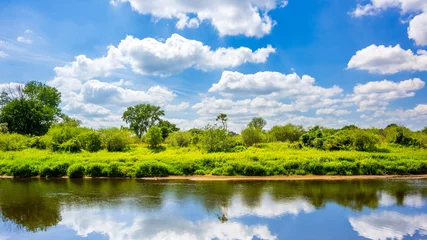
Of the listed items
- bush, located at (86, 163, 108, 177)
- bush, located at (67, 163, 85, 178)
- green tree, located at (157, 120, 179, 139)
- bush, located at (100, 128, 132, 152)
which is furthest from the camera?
green tree, located at (157, 120, 179, 139)

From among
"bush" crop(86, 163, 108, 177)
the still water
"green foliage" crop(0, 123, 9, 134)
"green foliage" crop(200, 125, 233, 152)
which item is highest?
"green foliage" crop(0, 123, 9, 134)

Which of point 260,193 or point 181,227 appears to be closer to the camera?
point 181,227

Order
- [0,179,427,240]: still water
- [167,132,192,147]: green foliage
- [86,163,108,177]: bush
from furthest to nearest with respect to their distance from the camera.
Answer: [167,132,192,147]: green foliage
[86,163,108,177]: bush
[0,179,427,240]: still water

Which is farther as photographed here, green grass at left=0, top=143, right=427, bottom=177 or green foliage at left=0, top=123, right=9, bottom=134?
green foliage at left=0, top=123, right=9, bottom=134

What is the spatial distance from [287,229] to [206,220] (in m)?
5.25

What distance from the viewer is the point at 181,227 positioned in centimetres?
1839

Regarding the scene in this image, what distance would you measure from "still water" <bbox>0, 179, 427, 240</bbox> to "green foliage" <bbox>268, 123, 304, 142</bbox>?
33938mm

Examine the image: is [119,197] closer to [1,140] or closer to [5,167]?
[5,167]

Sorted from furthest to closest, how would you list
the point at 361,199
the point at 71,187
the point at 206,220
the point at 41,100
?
1. the point at 41,100
2. the point at 71,187
3. the point at 361,199
4. the point at 206,220

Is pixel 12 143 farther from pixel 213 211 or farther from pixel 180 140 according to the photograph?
pixel 213 211

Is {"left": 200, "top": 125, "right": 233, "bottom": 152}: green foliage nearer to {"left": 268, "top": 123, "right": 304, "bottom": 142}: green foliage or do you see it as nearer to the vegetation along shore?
the vegetation along shore

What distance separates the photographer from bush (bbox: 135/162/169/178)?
36903 millimetres

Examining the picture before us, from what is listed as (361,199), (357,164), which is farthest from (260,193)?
(357,164)

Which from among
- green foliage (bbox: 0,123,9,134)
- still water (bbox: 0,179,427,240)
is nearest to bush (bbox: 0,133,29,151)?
green foliage (bbox: 0,123,9,134)
